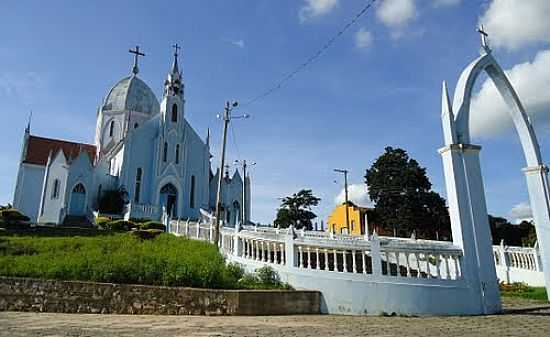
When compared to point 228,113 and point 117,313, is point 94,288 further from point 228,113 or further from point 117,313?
point 228,113

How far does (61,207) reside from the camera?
29.7m

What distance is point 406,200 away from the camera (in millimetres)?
38219

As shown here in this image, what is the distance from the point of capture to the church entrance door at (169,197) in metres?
33.5

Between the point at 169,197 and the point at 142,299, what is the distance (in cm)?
2570

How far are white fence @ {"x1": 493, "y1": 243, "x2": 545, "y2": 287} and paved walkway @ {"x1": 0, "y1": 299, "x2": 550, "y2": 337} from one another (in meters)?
7.11

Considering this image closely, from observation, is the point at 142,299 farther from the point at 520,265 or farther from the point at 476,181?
the point at 520,265

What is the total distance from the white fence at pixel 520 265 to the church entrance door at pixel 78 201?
96.0ft

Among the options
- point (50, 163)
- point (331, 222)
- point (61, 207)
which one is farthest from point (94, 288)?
point (331, 222)

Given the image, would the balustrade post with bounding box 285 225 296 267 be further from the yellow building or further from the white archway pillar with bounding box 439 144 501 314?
the yellow building

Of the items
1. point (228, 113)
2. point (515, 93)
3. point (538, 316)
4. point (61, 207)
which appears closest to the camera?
point (538, 316)

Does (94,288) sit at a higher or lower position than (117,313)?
higher

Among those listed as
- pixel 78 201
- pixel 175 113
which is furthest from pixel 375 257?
pixel 175 113

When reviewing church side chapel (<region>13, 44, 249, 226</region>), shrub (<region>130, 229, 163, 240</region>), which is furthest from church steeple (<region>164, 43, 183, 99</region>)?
shrub (<region>130, 229, 163, 240</region>)

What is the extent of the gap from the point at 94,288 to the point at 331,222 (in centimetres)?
4547
